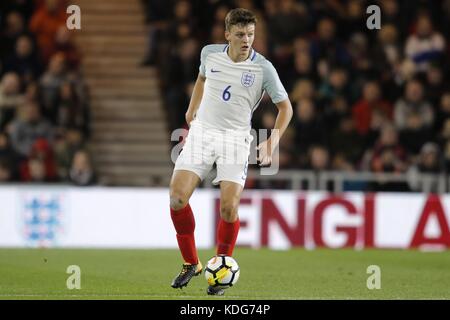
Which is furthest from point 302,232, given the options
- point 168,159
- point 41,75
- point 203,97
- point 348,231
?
point 203,97

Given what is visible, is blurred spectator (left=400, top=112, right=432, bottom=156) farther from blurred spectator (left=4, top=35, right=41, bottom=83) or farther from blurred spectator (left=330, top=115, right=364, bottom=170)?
blurred spectator (left=4, top=35, right=41, bottom=83)

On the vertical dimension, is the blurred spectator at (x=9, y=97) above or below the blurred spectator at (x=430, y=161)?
above

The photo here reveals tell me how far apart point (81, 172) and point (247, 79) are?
24.1 feet

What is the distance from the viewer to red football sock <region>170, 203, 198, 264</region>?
9.80 meters

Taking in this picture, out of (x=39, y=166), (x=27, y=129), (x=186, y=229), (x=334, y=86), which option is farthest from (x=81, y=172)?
(x=186, y=229)

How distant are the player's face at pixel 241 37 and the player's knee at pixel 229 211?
1.26m

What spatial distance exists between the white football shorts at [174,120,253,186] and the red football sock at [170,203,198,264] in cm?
35

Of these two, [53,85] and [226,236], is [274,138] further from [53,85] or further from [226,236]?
[53,85]

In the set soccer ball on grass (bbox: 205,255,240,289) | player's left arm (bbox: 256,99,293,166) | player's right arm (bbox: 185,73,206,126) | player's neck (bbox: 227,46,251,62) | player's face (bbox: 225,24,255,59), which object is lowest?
soccer ball on grass (bbox: 205,255,240,289)

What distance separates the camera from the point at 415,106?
Result: 17.7m

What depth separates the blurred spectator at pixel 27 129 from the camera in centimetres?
1734

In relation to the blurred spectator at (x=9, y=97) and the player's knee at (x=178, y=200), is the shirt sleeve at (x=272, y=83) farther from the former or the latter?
the blurred spectator at (x=9, y=97)

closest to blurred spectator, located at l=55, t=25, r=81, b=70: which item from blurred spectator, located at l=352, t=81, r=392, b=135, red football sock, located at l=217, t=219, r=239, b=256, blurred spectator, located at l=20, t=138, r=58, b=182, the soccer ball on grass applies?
blurred spectator, located at l=20, t=138, r=58, b=182

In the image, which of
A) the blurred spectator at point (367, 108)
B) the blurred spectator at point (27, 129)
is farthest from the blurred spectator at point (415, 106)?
the blurred spectator at point (27, 129)
